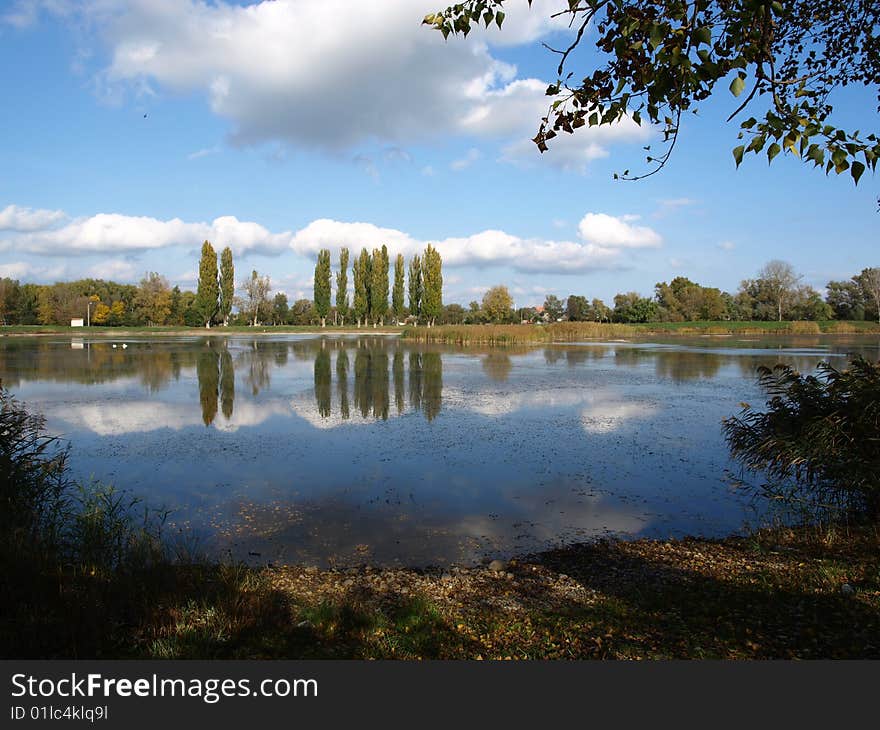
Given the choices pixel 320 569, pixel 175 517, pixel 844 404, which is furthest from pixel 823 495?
pixel 175 517

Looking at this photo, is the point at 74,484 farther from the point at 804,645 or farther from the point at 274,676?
the point at 804,645

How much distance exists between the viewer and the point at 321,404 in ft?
49.2

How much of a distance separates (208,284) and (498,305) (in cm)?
3641

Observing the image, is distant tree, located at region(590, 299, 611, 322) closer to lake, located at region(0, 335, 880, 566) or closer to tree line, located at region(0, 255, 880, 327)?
tree line, located at region(0, 255, 880, 327)

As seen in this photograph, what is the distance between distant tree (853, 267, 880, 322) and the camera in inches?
2638

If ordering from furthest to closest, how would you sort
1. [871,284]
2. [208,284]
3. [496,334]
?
[871,284] < [208,284] < [496,334]

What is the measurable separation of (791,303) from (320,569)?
82.6 metres

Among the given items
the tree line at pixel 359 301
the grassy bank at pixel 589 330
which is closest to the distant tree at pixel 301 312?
the tree line at pixel 359 301

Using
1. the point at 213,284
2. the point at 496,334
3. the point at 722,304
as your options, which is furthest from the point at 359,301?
the point at 722,304

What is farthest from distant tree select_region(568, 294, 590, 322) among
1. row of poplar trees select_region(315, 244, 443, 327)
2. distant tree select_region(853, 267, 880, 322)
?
distant tree select_region(853, 267, 880, 322)

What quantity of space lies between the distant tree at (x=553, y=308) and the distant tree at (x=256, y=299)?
1730 inches

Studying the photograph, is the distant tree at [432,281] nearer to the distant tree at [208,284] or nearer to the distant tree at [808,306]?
the distant tree at [208,284]

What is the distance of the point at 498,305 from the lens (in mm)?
79125

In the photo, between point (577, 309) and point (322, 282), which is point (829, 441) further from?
point (577, 309)
